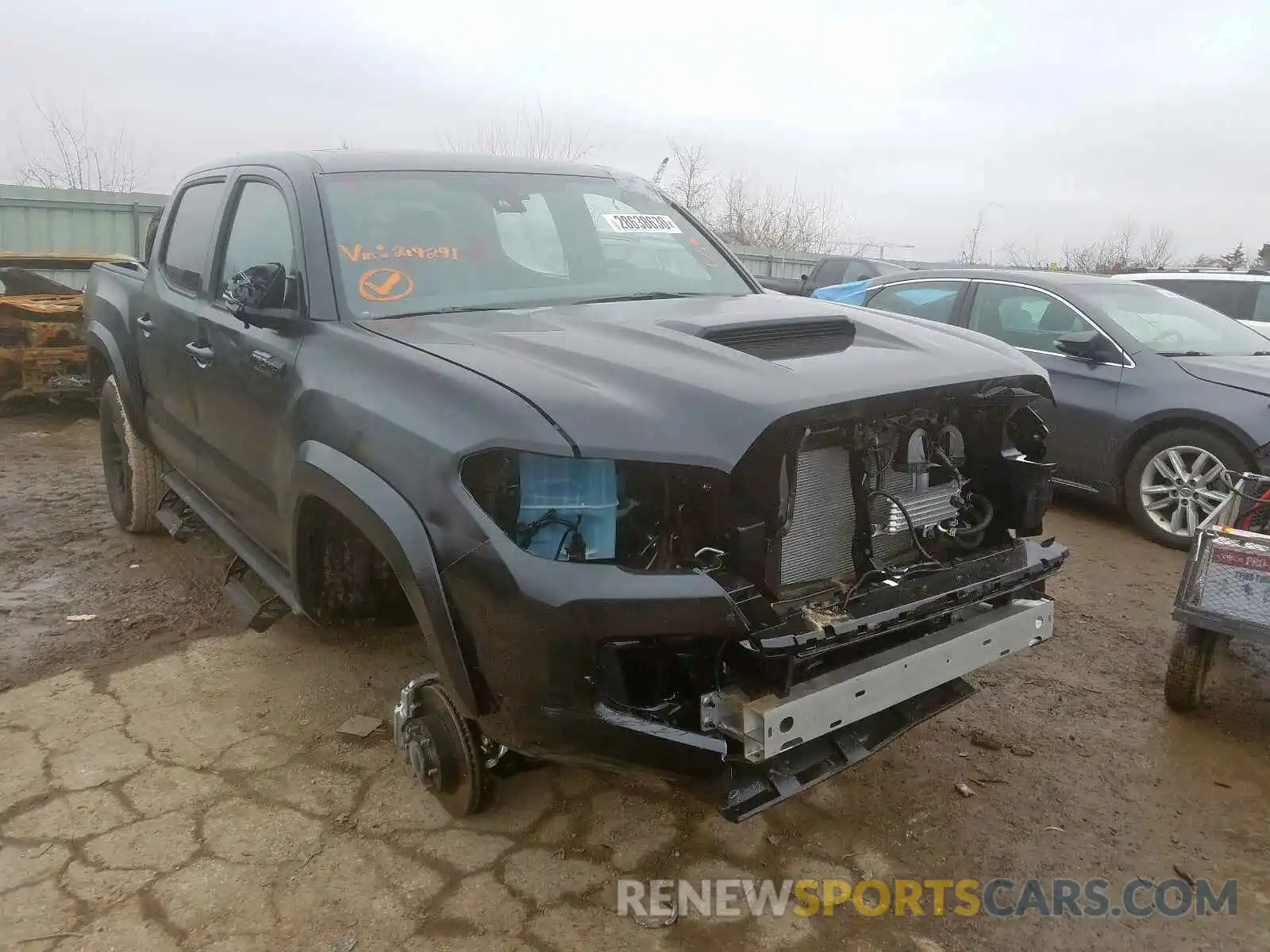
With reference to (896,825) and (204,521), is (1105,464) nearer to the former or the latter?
(896,825)

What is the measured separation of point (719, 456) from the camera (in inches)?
83.1

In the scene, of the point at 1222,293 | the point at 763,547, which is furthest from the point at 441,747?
the point at 1222,293

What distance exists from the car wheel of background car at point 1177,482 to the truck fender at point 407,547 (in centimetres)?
466

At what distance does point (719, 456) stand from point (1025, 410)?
141cm

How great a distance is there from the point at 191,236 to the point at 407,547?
8.32 ft

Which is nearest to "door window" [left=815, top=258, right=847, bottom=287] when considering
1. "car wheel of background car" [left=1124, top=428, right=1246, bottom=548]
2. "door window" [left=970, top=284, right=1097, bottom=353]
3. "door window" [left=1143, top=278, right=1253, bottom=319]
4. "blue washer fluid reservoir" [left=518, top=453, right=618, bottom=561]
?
"door window" [left=1143, top=278, right=1253, bottom=319]

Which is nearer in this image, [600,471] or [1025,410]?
[600,471]

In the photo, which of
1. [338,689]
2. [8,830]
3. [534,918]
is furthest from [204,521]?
[534,918]

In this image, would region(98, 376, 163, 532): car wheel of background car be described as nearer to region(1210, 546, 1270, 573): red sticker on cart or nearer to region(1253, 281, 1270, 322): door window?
region(1210, 546, 1270, 573): red sticker on cart

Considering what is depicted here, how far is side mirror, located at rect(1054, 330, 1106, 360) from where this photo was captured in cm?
594

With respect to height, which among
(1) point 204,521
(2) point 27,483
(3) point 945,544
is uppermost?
(3) point 945,544

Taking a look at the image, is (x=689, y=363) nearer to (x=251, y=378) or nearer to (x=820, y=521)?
(x=820, y=521)

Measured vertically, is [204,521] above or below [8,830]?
above

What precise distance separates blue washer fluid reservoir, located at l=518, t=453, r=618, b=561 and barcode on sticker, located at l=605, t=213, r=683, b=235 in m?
1.71
